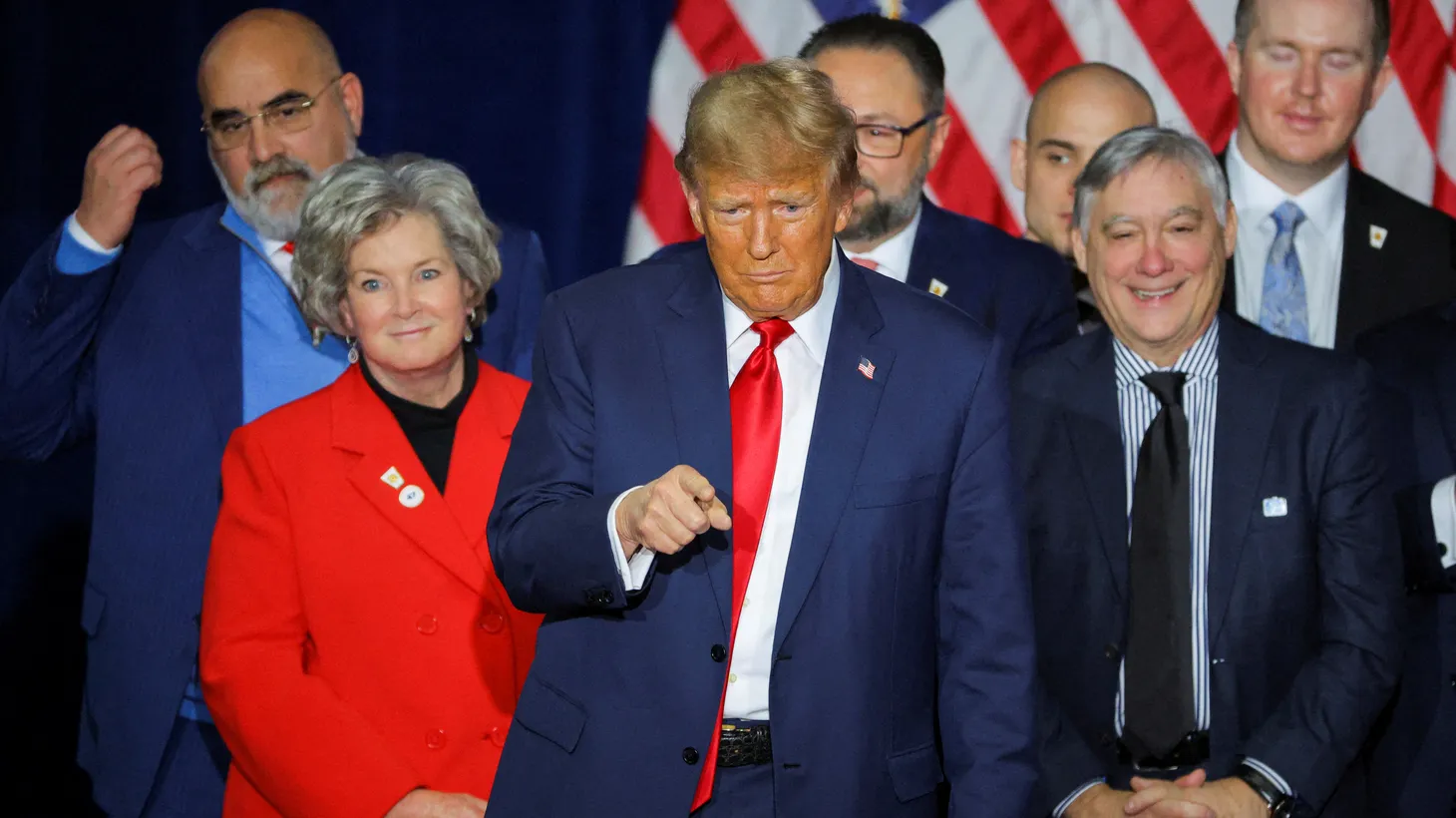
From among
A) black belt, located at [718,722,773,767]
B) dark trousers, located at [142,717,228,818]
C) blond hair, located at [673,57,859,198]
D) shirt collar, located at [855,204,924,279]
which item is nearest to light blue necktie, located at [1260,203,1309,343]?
shirt collar, located at [855,204,924,279]

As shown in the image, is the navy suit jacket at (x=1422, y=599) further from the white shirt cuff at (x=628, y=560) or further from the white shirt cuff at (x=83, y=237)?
the white shirt cuff at (x=83, y=237)

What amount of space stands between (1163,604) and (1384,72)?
1.67 m

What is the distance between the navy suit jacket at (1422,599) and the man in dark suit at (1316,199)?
448mm

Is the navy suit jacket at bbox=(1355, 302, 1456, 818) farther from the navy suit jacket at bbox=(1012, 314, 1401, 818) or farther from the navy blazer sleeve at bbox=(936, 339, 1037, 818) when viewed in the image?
the navy blazer sleeve at bbox=(936, 339, 1037, 818)

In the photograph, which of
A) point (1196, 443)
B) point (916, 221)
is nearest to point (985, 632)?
point (1196, 443)

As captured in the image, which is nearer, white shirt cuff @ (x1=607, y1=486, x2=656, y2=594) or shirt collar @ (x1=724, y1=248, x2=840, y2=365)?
white shirt cuff @ (x1=607, y1=486, x2=656, y2=594)

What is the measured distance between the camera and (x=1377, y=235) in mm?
3803

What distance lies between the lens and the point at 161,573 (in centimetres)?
329

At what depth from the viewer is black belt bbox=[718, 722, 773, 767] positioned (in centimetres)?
217

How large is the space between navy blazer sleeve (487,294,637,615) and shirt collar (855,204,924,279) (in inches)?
59.6

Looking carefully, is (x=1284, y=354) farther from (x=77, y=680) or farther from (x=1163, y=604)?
(x=77, y=680)

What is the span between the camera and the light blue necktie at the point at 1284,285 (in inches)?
145

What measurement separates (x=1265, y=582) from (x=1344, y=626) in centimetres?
16

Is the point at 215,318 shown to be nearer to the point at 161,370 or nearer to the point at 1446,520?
the point at 161,370
